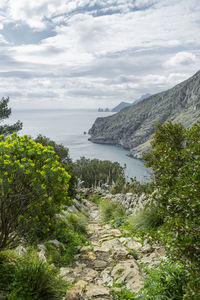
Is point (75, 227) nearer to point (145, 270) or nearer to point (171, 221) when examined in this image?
point (145, 270)

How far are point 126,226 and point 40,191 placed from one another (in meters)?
5.87

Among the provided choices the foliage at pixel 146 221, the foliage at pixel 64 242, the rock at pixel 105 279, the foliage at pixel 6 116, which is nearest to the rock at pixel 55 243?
the foliage at pixel 64 242

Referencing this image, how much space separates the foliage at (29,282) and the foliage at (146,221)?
448 cm

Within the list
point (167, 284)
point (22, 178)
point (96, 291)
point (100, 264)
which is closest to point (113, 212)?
point (100, 264)

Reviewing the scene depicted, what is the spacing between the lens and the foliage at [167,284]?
3490 mm

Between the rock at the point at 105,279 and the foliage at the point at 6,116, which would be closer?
the rock at the point at 105,279

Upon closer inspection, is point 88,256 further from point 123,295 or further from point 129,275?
point 123,295

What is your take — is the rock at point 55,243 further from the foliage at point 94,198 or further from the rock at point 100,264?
the foliage at point 94,198

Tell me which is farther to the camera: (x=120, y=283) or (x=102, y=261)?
(x=102, y=261)

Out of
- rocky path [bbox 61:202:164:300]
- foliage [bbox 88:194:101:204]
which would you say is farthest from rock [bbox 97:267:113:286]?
foliage [bbox 88:194:101:204]

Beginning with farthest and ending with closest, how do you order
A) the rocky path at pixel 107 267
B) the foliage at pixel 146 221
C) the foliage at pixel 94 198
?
the foliage at pixel 94 198
the foliage at pixel 146 221
the rocky path at pixel 107 267

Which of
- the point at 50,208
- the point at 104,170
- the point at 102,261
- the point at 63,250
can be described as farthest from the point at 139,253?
the point at 104,170

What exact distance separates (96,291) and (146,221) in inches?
168

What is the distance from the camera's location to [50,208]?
5859 millimetres
